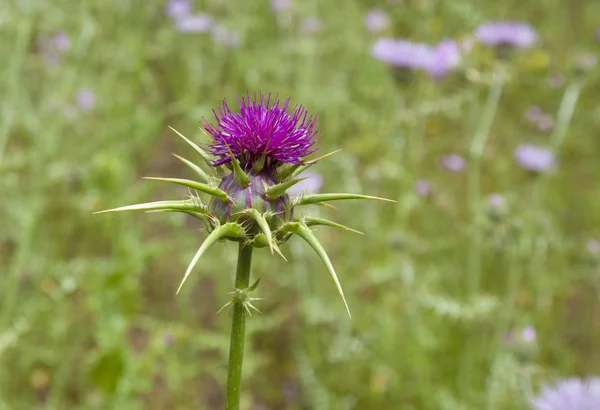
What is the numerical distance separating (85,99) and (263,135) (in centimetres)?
336

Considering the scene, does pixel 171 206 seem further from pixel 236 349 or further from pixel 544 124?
pixel 544 124

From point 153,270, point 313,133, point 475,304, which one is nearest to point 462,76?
point 475,304

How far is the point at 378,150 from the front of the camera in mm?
4648

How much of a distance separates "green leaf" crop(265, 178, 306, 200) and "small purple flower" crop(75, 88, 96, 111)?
333 centimetres

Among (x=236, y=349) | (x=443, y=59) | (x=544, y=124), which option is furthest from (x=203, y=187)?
(x=544, y=124)

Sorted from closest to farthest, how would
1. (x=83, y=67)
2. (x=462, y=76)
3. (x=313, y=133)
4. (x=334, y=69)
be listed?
(x=313, y=133) < (x=462, y=76) < (x=83, y=67) < (x=334, y=69)

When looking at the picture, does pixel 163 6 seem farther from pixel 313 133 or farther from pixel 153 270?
pixel 313 133

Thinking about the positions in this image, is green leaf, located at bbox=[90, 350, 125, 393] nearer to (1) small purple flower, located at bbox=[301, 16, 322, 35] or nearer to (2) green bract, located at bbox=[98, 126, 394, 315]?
(2) green bract, located at bbox=[98, 126, 394, 315]

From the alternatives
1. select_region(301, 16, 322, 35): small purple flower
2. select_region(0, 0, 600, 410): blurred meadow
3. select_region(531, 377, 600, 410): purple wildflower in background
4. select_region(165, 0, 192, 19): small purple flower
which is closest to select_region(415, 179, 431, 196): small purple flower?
select_region(0, 0, 600, 410): blurred meadow

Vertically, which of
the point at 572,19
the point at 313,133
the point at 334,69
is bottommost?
the point at 313,133

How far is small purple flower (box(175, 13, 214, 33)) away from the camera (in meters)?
4.44

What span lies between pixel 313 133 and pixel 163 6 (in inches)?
143

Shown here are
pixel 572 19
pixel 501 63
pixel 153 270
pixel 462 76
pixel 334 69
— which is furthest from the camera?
pixel 572 19

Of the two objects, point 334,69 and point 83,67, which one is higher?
point 334,69
